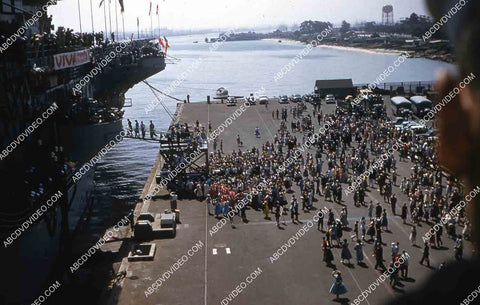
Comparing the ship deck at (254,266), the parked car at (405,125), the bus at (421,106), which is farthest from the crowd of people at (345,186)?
the bus at (421,106)

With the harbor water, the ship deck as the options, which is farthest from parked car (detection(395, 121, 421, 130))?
the ship deck

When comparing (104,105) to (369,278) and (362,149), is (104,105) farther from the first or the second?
(369,278)

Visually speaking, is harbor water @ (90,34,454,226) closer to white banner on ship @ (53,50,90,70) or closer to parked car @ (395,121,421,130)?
parked car @ (395,121,421,130)

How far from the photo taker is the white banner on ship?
23531 mm

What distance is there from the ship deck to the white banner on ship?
8362mm

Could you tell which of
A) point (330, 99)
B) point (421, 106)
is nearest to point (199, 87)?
point (330, 99)

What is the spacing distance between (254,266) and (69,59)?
1376cm

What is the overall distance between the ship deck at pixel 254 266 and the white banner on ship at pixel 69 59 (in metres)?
8.36

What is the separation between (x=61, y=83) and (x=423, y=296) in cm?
2498

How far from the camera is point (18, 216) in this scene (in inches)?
626

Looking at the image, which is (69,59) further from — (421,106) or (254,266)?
(421,106)

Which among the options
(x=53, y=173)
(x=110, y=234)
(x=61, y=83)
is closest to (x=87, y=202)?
(x=110, y=234)

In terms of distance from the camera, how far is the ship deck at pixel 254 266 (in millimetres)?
17156

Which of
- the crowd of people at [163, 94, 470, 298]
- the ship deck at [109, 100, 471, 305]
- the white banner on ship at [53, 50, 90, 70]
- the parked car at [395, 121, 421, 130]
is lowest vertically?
the ship deck at [109, 100, 471, 305]
